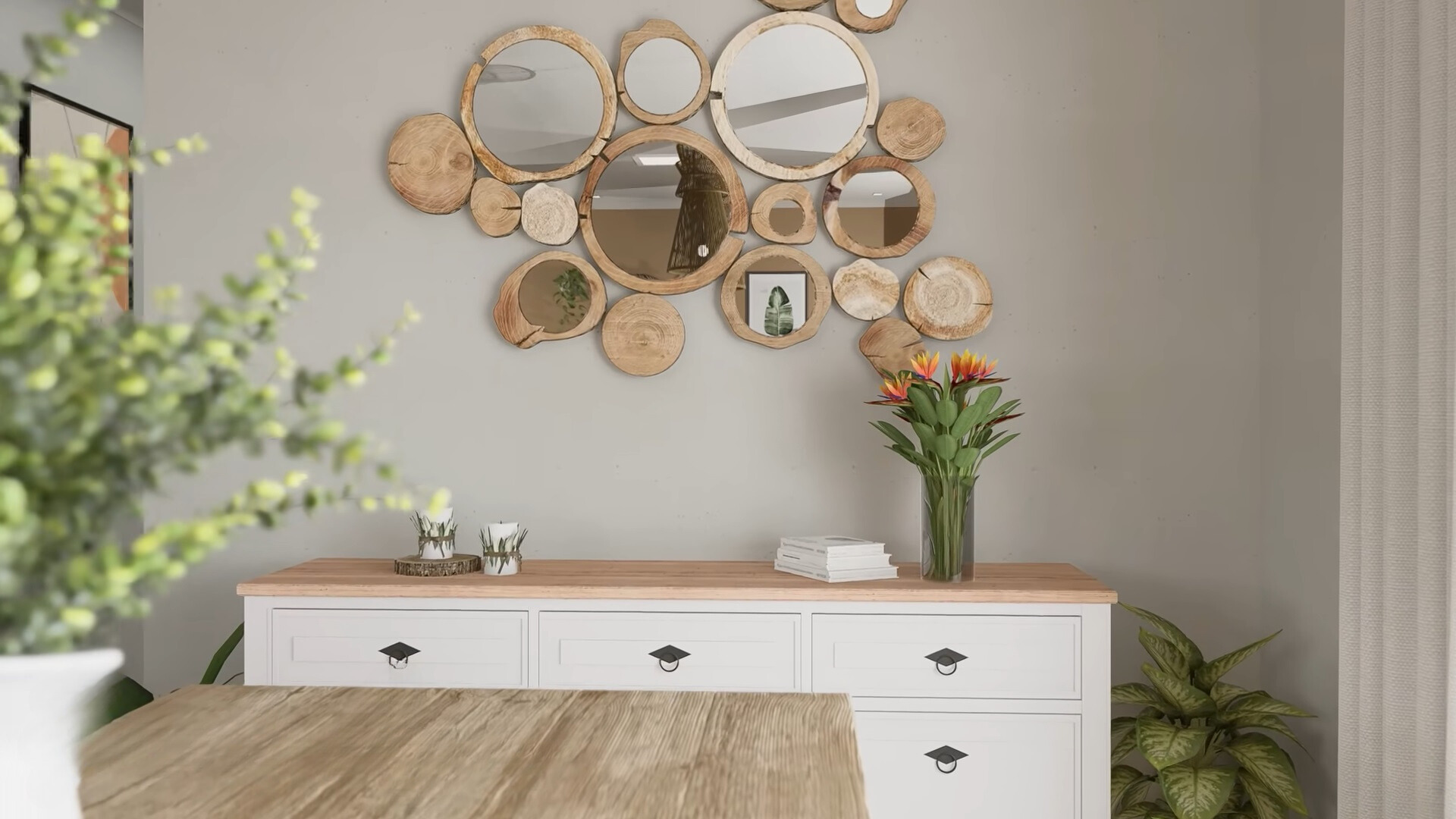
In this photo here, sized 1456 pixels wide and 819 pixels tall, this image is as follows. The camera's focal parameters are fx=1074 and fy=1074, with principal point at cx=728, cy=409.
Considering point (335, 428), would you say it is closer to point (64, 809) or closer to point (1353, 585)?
point (64, 809)

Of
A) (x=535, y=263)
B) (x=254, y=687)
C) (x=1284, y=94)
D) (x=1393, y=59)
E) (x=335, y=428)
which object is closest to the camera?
(x=335, y=428)

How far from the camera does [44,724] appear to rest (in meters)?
0.64

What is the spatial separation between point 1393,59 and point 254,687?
2.21m

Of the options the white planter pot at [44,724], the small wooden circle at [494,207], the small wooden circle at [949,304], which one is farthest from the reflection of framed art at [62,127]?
the white planter pot at [44,724]

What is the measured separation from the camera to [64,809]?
0.69m

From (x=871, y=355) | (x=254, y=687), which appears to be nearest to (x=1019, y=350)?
(x=871, y=355)

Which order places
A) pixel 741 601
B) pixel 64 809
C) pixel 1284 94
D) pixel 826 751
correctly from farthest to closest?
pixel 1284 94 → pixel 741 601 → pixel 826 751 → pixel 64 809

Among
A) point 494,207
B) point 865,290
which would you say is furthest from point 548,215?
point 865,290

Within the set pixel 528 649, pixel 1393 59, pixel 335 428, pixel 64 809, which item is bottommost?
pixel 528 649

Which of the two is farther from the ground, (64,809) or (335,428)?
(335,428)

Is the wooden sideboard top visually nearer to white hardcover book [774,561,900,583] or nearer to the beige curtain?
white hardcover book [774,561,900,583]

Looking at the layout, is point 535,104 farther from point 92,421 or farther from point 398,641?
point 92,421

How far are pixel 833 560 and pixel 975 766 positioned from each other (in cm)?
55

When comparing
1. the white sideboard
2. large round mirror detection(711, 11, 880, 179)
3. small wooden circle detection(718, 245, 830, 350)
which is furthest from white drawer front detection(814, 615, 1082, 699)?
large round mirror detection(711, 11, 880, 179)
